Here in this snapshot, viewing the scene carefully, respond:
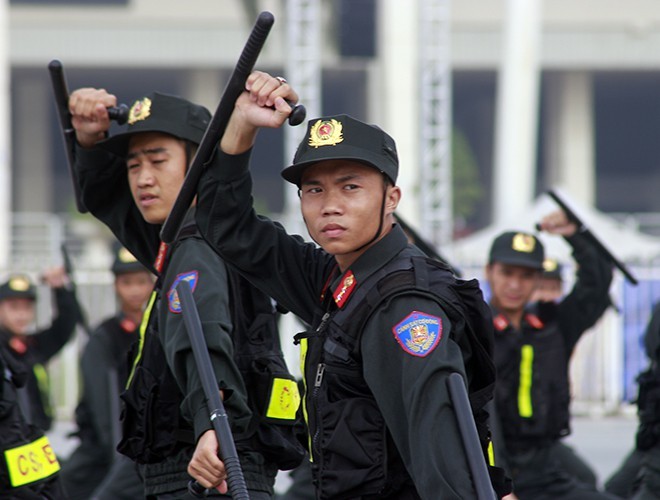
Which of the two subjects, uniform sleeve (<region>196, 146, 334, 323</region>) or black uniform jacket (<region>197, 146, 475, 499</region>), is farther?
uniform sleeve (<region>196, 146, 334, 323</region>)

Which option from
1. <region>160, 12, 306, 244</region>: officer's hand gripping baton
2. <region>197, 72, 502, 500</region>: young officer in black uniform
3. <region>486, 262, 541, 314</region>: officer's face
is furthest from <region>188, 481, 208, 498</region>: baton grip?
<region>486, 262, 541, 314</region>: officer's face

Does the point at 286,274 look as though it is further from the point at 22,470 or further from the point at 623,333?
the point at 623,333

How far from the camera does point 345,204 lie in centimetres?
353

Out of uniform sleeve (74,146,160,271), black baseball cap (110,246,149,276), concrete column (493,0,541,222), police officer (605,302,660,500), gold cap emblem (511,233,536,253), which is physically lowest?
police officer (605,302,660,500)

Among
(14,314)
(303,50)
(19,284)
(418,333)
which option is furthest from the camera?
(303,50)

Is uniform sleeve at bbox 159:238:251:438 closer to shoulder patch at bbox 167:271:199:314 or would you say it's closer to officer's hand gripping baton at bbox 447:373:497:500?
shoulder patch at bbox 167:271:199:314

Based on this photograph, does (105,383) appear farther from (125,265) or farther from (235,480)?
(235,480)

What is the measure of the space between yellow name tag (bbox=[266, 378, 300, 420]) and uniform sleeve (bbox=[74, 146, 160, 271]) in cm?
76

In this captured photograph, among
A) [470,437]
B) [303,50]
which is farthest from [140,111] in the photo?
[303,50]

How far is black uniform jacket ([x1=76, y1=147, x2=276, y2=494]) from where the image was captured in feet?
13.2

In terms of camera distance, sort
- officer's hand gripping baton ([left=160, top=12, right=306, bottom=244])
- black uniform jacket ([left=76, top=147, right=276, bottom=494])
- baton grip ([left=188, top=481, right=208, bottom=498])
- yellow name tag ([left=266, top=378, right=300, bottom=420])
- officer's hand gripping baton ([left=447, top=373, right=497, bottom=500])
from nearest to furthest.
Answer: officer's hand gripping baton ([left=447, top=373, right=497, bottom=500]), officer's hand gripping baton ([left=160, top=12, right=306, bottom=244]), baton grip ([left=188, top=481, right=208, bottom=498]), black uniform jacket ([left=76, top=147, right=276, bottom=494]), yellow name tag ([left=266, top=378, right=300, bottom=420])

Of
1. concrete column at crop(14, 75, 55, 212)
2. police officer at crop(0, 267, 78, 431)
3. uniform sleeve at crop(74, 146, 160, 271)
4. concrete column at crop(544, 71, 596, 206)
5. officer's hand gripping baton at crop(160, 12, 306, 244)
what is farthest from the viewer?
concrete column at crop(14, 75, 55, 212)

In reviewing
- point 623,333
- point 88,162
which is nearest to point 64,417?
point 623,333

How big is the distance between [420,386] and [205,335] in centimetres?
104
